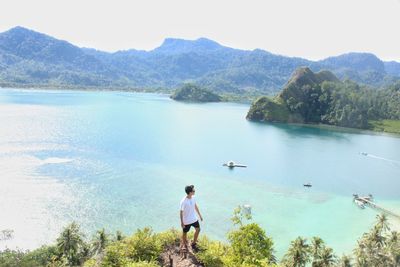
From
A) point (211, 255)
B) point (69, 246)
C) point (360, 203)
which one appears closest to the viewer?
point (211, 255)

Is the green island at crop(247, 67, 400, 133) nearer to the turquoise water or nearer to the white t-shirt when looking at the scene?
the turquoise water

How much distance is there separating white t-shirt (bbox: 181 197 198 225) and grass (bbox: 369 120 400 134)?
6416 inches

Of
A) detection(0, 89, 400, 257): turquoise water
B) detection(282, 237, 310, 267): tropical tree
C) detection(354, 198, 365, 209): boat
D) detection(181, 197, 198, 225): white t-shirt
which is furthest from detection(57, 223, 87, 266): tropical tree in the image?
detection(354, 198, 365, 209): boat

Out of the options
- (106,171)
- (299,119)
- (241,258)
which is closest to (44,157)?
(106,171)

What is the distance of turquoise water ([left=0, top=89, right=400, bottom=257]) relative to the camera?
52281 mm

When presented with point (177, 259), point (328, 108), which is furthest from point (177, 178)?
point (328, 108)

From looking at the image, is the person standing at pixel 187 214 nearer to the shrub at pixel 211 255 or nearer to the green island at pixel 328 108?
the shrub at pixel 211 255

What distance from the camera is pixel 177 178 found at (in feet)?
242

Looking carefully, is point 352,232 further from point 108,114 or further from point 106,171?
point 108,114

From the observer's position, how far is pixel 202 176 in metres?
76.2

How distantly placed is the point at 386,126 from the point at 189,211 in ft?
568

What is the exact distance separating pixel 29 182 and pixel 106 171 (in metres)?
15.4

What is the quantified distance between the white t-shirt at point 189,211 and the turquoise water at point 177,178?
34747 millimetres

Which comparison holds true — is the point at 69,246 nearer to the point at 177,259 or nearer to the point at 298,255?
the point at 298,255
